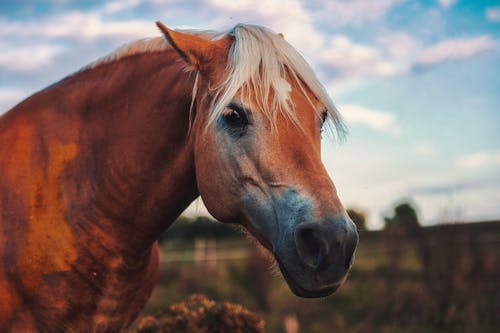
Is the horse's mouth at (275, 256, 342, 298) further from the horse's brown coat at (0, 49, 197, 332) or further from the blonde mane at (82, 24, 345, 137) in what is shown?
the horse's brown coat at (0, 49, 197, 332)

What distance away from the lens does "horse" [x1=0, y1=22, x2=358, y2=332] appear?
2.85 meters

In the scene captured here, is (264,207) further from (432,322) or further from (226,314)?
(432,322)

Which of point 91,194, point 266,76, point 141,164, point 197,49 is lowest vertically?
point 91,194

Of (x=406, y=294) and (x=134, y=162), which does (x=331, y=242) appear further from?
(x=406, y=294)

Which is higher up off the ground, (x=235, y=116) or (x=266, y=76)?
(x=266, y=76)

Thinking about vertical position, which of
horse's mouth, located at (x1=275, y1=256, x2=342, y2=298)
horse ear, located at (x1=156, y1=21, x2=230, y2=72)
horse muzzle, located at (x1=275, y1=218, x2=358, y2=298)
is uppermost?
horse ear, located at (x1=156, y1=21, x2=230, y2=72)

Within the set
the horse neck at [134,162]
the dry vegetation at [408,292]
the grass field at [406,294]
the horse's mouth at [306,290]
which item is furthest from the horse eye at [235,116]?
the dry vegetation at [408,292]

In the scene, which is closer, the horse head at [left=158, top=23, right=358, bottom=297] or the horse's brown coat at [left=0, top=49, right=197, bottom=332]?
the horse head at [left=158, top=23, right=358, bottom=297]

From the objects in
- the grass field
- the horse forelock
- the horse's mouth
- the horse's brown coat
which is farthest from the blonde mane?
the grass field

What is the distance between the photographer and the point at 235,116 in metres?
2.95

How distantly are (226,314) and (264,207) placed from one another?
63.8 inches

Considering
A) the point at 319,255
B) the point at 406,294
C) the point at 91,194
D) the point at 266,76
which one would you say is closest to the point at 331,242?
the point at 319,255

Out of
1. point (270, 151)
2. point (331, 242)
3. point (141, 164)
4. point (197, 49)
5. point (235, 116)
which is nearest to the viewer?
point (331, 242)

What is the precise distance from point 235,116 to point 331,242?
3.00 feet
